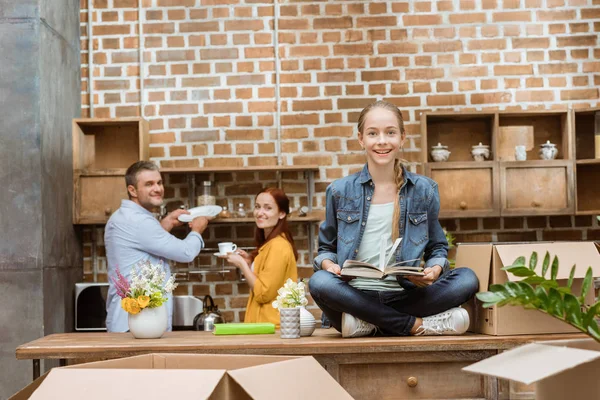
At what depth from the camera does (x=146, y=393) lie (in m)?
1.21

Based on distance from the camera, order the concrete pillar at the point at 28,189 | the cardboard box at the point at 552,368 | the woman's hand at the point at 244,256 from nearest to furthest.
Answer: the cardboard box at the point at 552,368, the concrete pillar at the point at 28,189, the woman's hand at the point at 244,256

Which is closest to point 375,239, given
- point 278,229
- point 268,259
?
point 268,259

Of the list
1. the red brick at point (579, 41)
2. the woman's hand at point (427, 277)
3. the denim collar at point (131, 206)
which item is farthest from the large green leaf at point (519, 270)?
the red brick at point (579, 41)

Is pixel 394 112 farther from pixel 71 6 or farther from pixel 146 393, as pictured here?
pixel 71 6

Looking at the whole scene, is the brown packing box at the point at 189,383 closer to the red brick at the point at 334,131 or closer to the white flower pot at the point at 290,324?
the white flower pot at the point at 290,324

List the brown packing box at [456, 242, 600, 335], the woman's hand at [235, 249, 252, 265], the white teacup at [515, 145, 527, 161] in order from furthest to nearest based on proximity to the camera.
A: the white teacup at [515, 145, 527, 161] → the woman's hand at [235, 249, 252, 265] → the brown packing box at [456, 242, 600, 335]

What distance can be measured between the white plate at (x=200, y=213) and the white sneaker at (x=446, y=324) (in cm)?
208

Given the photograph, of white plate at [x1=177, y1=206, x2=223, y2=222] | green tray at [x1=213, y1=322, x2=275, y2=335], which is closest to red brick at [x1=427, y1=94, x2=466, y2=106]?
white plate at [x1=177, y1=206, x2=223, y2=222]

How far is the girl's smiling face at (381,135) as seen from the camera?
3090 mm

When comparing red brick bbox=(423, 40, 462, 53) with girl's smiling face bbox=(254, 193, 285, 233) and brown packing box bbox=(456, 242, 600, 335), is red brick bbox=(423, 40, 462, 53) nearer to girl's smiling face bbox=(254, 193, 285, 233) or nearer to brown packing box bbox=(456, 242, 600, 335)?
girl's smiling face bbox=(254, 193, 285, 233)

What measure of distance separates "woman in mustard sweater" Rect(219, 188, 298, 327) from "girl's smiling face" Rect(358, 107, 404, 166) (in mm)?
1181

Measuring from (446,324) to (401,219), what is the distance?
0.43 metres

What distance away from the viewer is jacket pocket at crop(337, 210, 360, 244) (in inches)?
121

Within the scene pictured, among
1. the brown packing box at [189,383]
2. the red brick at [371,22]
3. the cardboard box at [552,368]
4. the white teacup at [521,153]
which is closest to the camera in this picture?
the cardboard box at [552,368]
